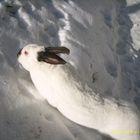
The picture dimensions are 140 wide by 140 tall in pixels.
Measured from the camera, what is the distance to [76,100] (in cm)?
371

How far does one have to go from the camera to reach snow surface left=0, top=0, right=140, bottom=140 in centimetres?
360

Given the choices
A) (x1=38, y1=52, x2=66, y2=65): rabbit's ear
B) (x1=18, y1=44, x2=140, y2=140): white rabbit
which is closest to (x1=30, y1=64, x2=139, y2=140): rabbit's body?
(x1=18, y1=44, x2=140, y2=140): white rabbit

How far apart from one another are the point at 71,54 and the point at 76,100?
952 mm

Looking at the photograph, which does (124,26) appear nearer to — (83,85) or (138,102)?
(138,102)

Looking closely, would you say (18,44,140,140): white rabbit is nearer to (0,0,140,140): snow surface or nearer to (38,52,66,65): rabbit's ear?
(38,52,66,65): rabbit's ear

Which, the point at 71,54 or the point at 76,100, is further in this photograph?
the point at 71,54

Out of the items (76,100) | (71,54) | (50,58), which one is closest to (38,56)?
(50,58)

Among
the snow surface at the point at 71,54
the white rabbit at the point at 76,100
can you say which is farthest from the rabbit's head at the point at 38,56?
the snow surface at the point at 71,54

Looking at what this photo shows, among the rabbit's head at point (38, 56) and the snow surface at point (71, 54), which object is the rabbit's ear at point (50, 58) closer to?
the rabbit's head at point (38, 56)

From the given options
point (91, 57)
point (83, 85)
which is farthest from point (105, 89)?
point (83, 85)

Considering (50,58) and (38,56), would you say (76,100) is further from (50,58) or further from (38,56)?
(38,56)

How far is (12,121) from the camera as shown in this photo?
3.48 metres

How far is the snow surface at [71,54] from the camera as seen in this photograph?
3602mm

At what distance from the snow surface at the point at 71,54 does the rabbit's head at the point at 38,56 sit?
0.18 metres
